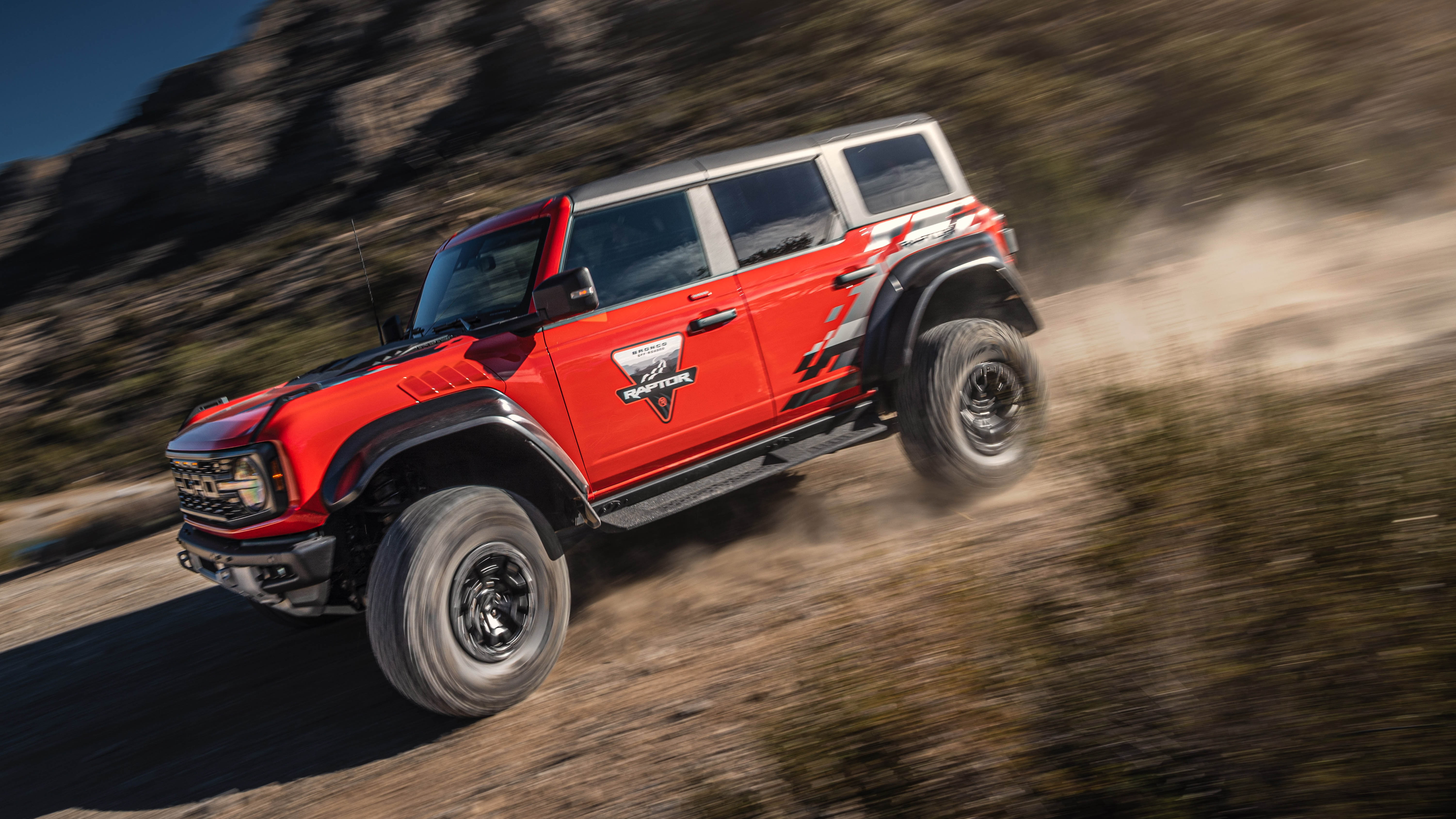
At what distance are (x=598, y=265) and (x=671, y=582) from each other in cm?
175

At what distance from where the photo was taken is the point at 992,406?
5168 millimetres

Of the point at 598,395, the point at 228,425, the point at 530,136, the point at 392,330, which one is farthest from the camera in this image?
the point at 530,136

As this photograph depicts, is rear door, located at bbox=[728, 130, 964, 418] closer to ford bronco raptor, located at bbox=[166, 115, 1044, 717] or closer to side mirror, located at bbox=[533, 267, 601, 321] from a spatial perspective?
ford bronco raptor, located at bbox=[166, 115, 1044, 717]

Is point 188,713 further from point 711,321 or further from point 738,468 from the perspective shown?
point 711,321

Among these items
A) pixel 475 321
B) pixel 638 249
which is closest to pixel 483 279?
pixel 475 321

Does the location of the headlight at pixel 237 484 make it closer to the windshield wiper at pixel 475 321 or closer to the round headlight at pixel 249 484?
the round headlight at pixel 249 484

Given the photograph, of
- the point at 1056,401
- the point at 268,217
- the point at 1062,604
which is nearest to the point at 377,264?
the point at 268,217

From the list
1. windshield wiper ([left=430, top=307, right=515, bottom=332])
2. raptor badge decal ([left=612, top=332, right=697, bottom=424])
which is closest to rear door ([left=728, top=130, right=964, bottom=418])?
raptor badge decal ([left=612, top=332, right=697, bottom=424])

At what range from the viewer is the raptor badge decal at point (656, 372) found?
13.6ft

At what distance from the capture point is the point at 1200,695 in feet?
8.00

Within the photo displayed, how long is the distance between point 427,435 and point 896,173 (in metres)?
3.01

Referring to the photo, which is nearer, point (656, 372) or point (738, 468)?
point (656, 372)

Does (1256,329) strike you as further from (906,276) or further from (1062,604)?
(1062,604)

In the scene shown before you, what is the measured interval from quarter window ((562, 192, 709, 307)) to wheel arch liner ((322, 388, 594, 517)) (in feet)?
2.37
